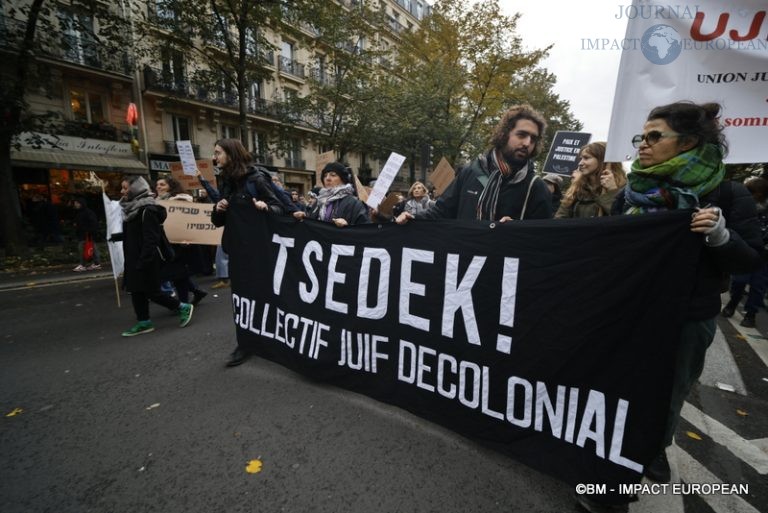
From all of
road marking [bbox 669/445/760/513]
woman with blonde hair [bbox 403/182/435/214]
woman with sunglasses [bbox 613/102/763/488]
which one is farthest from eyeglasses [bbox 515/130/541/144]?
woman with blonde hair [bbox 403/182/435/214]

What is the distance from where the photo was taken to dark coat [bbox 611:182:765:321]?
5.13ft

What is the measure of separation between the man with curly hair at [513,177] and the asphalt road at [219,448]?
1.55 metres

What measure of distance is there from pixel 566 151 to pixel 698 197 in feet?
22.2

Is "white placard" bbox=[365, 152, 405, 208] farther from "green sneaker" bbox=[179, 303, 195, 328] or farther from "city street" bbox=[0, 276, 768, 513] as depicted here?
"green sneaker" bbox=[179, 303, 195, 328]

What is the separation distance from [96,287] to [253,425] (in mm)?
6665

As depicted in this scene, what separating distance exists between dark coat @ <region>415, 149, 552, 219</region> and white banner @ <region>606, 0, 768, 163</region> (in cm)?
72

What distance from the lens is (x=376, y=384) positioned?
2.54 meters

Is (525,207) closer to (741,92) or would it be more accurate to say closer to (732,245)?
(732,245)

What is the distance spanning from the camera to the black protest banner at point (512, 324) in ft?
5.29

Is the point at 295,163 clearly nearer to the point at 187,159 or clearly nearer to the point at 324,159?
the point at 324,159

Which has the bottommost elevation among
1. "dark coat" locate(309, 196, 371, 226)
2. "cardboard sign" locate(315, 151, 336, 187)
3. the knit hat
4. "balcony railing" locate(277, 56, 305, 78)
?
"dark coat" locate(309, 196, 371, 226)

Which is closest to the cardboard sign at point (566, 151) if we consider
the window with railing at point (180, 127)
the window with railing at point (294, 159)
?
the window with railing at point (180, 127)

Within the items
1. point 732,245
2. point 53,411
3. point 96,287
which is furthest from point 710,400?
point 96,287

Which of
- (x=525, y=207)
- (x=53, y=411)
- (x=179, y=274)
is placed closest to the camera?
(x=525, y=207)
